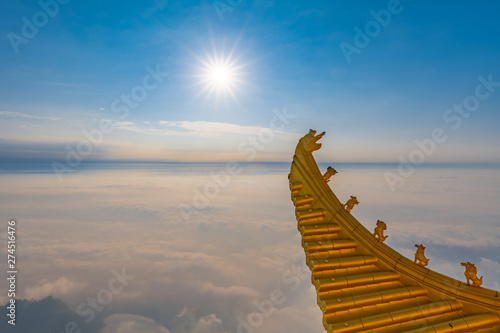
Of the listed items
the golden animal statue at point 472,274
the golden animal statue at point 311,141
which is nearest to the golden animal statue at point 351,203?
the golden animal statue at point 311,141

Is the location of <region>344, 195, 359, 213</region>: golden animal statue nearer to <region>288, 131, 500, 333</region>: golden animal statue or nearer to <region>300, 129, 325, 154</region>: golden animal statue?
<region>288, 131, 500, 333</region>: golden animal statue

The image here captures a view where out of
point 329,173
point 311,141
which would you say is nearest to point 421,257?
point 329,173

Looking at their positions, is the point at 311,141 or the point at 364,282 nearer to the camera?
the point at 364,282

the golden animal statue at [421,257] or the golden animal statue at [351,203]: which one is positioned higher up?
the golden animal statue at [351,203]

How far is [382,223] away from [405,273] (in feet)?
5.81

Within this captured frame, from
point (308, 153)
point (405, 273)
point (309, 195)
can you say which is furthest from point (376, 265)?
point (308, 153)

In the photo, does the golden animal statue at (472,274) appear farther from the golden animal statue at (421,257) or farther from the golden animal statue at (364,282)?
the golden animal statue at (421,257)

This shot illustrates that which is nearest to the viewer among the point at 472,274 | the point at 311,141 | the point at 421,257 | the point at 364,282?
the point at 472,274

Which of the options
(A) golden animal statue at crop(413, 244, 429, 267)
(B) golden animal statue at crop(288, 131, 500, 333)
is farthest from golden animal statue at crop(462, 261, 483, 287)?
(A) golden animal statue at crop(413, 244, 429, 267)

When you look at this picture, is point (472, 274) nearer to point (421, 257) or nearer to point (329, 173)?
point (421, 257)

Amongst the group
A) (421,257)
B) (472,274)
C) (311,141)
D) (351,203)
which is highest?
(311,141)

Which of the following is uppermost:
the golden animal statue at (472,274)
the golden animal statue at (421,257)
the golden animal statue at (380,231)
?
the golden animal statue at (380,231)

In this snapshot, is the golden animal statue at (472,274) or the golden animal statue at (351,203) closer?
the golden animal statue at (472,274)

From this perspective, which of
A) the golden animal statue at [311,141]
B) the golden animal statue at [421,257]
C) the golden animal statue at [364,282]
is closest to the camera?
the golden animal statue at [364,282]
